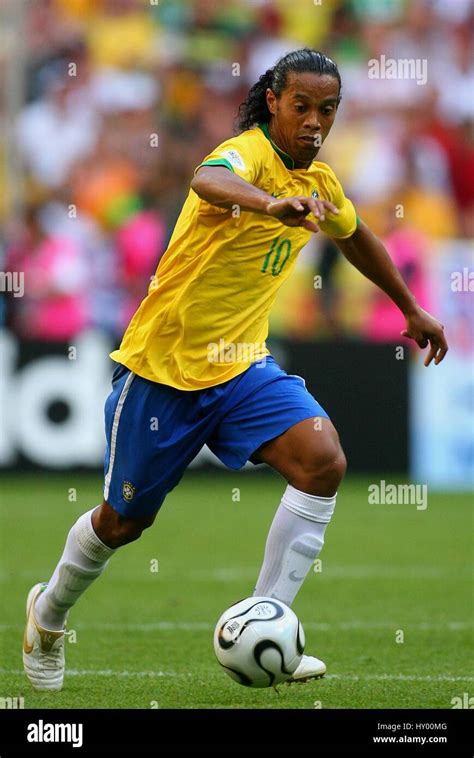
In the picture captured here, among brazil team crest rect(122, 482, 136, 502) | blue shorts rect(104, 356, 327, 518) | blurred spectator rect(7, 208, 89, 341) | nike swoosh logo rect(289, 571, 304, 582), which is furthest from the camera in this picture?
blurred spectator rect(7, 208, 89, 341)

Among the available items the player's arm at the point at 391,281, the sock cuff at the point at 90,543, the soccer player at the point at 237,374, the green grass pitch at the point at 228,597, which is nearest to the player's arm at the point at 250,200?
the soccer player at the point at 237,374

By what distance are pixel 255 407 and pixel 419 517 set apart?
6.96m

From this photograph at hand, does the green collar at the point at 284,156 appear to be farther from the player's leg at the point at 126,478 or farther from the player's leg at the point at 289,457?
the player's leg at the point at 126,478

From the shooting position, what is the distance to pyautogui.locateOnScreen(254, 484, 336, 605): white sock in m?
5.27

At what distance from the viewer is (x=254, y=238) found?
17.7 ft

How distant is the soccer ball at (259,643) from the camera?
4.98 meters

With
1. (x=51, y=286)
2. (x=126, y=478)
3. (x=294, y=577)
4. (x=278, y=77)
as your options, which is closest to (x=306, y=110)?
(x=278, y=77)

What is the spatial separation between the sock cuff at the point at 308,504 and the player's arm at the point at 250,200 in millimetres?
1072

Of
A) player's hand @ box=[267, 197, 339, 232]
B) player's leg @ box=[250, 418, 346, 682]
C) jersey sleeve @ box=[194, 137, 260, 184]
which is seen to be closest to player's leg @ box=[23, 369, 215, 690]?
player's leg @ box=[250, 418, 346, 682]

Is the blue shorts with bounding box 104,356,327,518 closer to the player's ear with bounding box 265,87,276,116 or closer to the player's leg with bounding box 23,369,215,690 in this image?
the player's leg with bounding box 23,369,215,690

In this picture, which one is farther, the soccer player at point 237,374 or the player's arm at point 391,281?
the player's arm at point 391,281

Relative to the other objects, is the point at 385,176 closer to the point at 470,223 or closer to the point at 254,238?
the point at 470,223

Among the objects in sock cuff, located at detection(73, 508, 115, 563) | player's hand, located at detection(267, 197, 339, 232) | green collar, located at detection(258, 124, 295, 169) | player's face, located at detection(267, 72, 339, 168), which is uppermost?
player's face, located at detection(267, 72, 339, 168)

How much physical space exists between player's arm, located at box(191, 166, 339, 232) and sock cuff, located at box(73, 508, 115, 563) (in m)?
1.50
